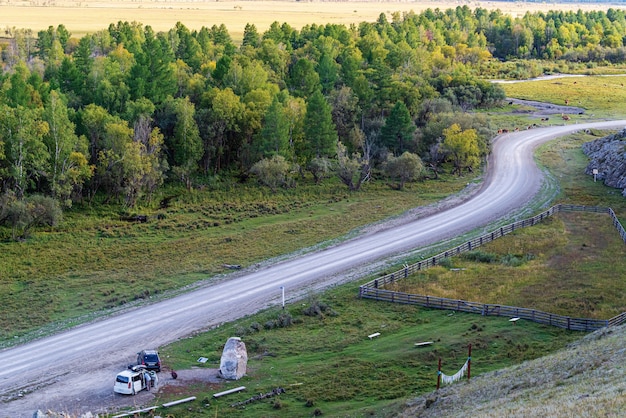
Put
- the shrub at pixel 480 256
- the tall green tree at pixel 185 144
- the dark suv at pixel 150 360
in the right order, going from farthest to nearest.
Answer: the tall green tree at pixel 185 144 → the shrub at pixel 480 256 → the dark suv at pixel 150 360

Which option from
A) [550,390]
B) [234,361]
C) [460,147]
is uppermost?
[460,147]

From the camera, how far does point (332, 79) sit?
99.8 meters

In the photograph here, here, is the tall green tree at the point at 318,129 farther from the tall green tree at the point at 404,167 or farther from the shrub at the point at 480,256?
the shrub at the point at 480,256

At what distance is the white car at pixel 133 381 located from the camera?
32.8 metres

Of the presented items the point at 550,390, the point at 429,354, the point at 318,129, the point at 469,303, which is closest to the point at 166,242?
the point at 318,129

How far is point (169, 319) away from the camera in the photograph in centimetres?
4312

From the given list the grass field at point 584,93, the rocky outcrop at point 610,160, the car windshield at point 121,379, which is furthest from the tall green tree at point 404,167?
the car windshield at point 121,379

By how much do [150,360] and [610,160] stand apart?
55.4 metres

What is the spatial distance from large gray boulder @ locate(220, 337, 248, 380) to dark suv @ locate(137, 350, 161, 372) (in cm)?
Answer: 290

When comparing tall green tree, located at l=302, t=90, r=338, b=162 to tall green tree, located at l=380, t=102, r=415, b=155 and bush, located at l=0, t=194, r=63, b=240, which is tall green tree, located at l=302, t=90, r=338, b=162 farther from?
bush, located at l=0, t=194, r=63, b=240

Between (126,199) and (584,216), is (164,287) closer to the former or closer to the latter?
(126,199)

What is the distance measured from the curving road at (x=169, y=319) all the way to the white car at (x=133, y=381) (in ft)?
1.70

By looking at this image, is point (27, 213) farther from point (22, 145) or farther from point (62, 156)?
point (62, 156)

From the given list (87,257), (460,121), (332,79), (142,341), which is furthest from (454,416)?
(332,79)
